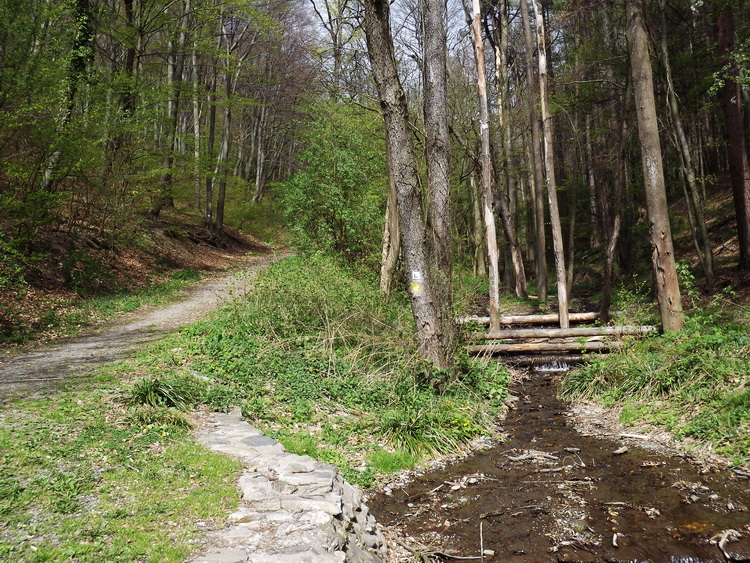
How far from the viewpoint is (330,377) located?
26.4ft

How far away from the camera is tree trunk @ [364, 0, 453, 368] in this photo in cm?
754

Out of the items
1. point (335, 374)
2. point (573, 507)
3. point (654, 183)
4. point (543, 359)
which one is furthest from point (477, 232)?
point (573, 507)

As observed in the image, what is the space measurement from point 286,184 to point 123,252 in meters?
5.58

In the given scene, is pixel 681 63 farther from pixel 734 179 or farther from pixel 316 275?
pixel 316 275

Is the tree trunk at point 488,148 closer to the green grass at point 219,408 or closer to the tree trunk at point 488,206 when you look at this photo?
the tree trunk at point 488,206

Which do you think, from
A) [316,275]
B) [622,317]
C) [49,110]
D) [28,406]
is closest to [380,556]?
[28,406]

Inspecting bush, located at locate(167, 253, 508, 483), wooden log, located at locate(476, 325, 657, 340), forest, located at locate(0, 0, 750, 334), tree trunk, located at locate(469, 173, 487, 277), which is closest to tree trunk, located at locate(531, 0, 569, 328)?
forest, located at locate(0, 0, 750, 334)

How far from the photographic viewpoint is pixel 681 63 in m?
16.3

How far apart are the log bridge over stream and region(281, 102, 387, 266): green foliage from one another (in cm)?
468

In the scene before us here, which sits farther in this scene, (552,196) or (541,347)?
(552,196)

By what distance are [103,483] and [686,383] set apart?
24.2 ft

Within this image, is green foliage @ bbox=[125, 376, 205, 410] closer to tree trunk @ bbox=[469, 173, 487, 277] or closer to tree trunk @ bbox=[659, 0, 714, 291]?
tree trunk @ bbox=[659, 0, 714, 291]

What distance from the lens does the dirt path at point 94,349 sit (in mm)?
6832

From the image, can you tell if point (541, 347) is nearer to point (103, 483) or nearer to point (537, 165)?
point (537, 165)
